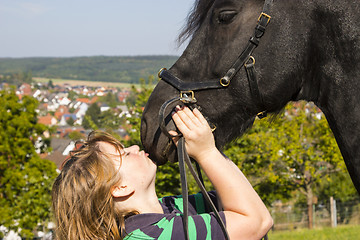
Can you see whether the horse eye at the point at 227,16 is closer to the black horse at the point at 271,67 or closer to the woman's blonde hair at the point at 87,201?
the black horse at the point at 271,67

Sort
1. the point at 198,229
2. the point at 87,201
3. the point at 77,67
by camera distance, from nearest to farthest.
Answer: the point at 198,229
the point at 87,201
the point at 77,67

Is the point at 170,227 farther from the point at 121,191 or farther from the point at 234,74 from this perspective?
the point at 234,74

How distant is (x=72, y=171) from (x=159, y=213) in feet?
1.59

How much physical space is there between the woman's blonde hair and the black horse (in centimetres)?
30

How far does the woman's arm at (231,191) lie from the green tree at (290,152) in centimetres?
1515

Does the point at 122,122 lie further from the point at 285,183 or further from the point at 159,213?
the point at 159,213

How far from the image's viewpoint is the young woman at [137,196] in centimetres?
192

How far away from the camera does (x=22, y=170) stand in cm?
2030

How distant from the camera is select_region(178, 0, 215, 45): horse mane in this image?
7.54ft

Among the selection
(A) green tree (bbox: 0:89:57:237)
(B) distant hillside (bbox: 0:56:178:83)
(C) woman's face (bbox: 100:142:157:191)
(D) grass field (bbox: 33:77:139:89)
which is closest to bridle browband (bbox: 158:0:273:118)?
(C) woman's face (bbox: 100:142:157:191)

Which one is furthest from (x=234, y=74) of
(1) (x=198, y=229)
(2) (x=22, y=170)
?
(2) (x=22, y=170)

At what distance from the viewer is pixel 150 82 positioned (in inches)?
645

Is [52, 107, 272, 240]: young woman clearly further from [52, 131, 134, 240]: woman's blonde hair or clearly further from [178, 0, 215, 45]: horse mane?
[178, 0, 215, 45]: horse mane

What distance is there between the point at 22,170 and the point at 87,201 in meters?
19.7
